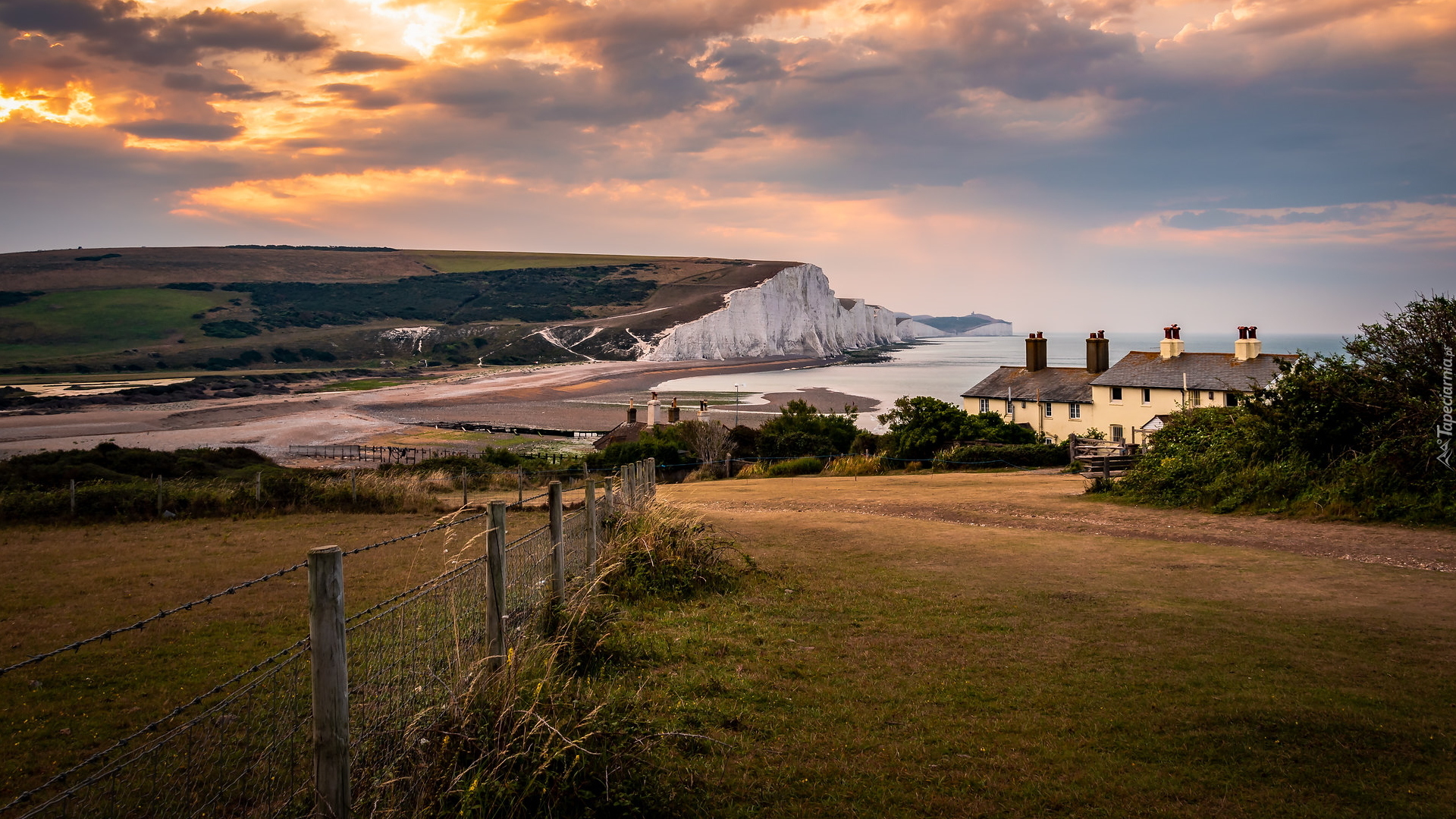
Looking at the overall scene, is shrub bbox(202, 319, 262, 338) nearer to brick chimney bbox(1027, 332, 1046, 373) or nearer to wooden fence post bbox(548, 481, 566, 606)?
brick chimney bbox(1027, 332, 1046, 373)

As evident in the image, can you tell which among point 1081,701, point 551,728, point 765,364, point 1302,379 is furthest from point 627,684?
point 765,364

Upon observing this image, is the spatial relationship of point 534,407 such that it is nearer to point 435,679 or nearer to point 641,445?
point 641,445

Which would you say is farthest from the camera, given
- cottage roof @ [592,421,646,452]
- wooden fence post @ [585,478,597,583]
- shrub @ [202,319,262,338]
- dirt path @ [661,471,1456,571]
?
shrub @ [202,319,262,338]

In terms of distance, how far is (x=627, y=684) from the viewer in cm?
749

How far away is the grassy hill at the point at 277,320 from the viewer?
123562 millimetres

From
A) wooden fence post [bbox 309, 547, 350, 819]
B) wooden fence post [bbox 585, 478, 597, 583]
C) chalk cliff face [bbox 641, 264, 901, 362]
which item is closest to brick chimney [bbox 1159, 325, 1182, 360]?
wooden fence post [bbox 585, 478, 597, 583]

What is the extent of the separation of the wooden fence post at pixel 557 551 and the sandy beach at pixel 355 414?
4430 cm

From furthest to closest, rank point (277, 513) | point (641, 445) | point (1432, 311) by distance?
point (641, 445) → point (277, 513) → point (1432, 311)

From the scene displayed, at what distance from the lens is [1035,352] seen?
164 ft

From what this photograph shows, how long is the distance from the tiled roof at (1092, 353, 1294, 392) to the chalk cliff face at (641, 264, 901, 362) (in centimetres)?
8729

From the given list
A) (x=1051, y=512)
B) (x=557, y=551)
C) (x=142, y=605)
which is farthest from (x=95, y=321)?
(x=557, y=551)

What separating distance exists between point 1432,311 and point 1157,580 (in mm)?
10272

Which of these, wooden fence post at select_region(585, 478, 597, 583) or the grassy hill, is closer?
wooden fence post at select_region(585, 478, 597, 583)

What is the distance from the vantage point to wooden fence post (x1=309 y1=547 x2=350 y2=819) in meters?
3.97
